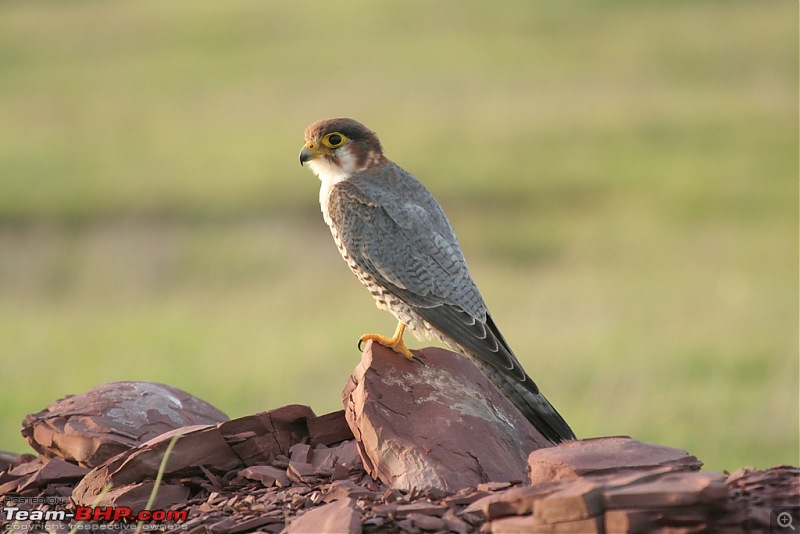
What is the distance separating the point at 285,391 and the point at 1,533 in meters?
6.09

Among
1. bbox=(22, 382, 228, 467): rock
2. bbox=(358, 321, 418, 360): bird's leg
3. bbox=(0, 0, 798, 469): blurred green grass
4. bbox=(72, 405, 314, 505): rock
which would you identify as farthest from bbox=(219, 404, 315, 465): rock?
bbox=(0, 0, 798, 469): blurred green grass

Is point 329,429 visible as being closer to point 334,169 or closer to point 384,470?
point 384,470

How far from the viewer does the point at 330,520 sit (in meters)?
3.86

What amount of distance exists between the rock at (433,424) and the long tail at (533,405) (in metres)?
0.10

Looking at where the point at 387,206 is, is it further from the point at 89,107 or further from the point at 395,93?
the point at 89,107

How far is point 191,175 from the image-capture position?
71.5ft

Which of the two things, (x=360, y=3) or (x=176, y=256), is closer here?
(x=176, y=256)

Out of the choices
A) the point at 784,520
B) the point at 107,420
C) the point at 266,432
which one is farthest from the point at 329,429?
the point at 784,520

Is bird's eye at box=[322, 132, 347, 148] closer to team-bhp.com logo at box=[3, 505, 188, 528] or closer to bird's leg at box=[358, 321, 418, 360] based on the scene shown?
bird's leg at box=[358, 321, 418, 360]

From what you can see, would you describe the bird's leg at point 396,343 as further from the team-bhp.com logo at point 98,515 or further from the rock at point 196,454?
the team-bhp.com logo at point 98,515

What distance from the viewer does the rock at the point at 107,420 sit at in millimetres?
5156

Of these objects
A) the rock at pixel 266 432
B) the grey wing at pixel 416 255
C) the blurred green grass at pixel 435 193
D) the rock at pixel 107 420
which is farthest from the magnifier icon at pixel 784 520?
the blurred green grass at pixel 435 193

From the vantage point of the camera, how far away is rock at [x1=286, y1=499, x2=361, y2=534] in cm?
380

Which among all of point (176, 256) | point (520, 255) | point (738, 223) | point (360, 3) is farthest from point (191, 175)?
point (360, 3)
